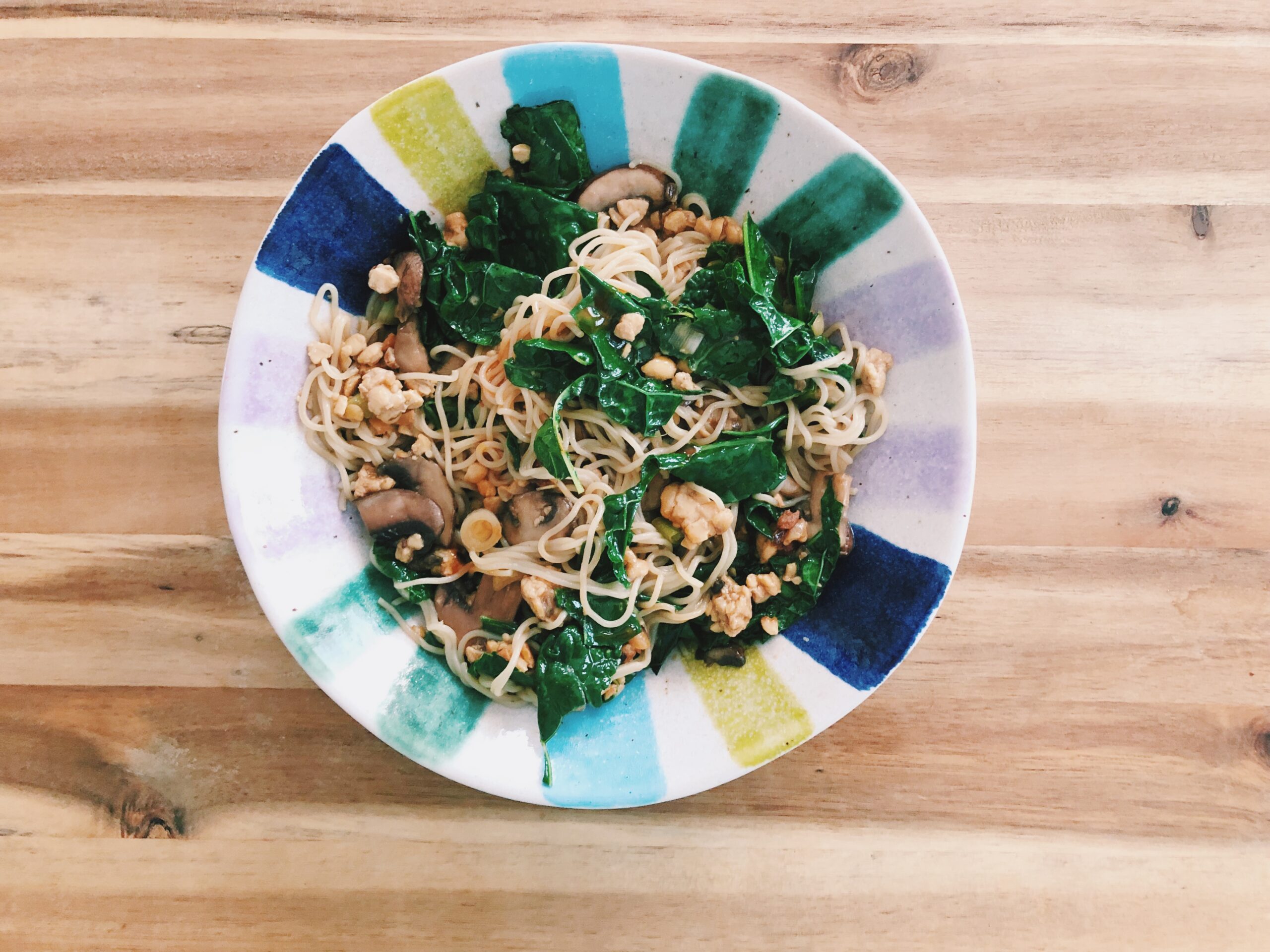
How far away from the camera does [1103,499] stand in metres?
3.17

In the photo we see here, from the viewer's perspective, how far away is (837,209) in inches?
102

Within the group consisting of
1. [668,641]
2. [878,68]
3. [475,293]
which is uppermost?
[878,68]

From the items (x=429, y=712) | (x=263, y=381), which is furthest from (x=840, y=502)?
(x=263, y=381)

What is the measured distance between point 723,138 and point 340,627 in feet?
6.66

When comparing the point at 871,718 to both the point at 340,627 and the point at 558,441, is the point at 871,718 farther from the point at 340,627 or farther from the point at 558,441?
the point at 340,627

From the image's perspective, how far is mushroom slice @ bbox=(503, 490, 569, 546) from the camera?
8.79 ft

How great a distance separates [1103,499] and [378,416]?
279cm

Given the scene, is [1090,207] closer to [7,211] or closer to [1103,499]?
[1103,499]

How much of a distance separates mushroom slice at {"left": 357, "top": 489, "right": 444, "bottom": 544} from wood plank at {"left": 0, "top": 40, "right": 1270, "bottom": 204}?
4.56ft

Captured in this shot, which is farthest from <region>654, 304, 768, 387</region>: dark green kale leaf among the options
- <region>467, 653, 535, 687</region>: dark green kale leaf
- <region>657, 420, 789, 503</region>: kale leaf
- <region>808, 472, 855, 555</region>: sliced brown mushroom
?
<region>467, 653, 535, 687</region>: dark green kale leaf

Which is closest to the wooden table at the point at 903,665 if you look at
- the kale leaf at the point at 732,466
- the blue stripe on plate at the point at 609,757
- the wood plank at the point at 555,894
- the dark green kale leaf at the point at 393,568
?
the wood plank at the point at 555,894

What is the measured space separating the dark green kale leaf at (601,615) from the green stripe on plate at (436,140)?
1.41 m

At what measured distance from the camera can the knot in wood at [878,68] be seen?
3.18m

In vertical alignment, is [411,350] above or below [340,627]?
above
